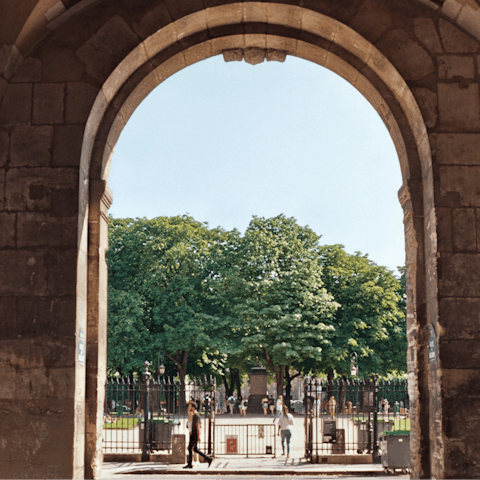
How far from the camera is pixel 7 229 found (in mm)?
7789

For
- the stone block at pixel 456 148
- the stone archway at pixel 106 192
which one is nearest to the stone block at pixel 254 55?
the stone archway at pixel 106 192

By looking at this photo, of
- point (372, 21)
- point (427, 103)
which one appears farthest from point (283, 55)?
point (427, 103)

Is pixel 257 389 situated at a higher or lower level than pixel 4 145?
lower

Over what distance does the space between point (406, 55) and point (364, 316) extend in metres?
29.8

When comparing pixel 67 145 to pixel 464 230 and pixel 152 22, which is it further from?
pixel 464 230

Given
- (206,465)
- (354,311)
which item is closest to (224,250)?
(354,311)

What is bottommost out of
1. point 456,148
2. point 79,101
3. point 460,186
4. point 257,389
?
point 257,389

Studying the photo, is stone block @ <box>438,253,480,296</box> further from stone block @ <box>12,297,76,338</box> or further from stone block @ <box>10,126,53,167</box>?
stone block @ <box>10,126,53,167</box>

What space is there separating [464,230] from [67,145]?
5.03 m

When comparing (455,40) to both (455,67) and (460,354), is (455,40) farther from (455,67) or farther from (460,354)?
(460,354)

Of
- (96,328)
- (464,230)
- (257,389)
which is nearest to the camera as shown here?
(464,230)

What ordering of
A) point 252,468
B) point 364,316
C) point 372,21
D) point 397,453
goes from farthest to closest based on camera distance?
point 364,316
point 252,468
point 397,453
point 372,21

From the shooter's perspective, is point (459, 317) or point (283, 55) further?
point (283, 55)

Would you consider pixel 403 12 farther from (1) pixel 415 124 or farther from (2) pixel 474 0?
(1) pixel 415 124
